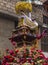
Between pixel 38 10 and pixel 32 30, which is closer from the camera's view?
pixel 32 30

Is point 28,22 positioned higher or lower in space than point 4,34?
higher

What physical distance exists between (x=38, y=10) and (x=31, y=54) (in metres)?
11.2

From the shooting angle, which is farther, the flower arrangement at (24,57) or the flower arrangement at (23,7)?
the flower arrangement at (23,7)

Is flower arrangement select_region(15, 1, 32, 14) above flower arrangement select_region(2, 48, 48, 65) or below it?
above

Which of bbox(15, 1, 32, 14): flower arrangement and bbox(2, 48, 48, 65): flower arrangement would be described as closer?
bbox(2, 48, 48, 65): flower arrangement

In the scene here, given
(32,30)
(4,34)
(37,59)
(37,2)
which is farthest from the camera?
(37,2)

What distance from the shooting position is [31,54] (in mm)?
6707

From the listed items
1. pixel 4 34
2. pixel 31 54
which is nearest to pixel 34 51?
pixel 31 54

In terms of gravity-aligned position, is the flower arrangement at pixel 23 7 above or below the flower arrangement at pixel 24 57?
above

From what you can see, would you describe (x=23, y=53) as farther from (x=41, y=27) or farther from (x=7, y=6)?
(x=41, y=27)

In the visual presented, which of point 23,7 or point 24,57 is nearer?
point 24,57

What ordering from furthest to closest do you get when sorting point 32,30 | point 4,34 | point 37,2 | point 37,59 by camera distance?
point 37,2
point 4,34
point 32,30
point 37,59

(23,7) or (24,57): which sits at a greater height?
(23,7)

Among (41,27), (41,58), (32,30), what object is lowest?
(41,27)
